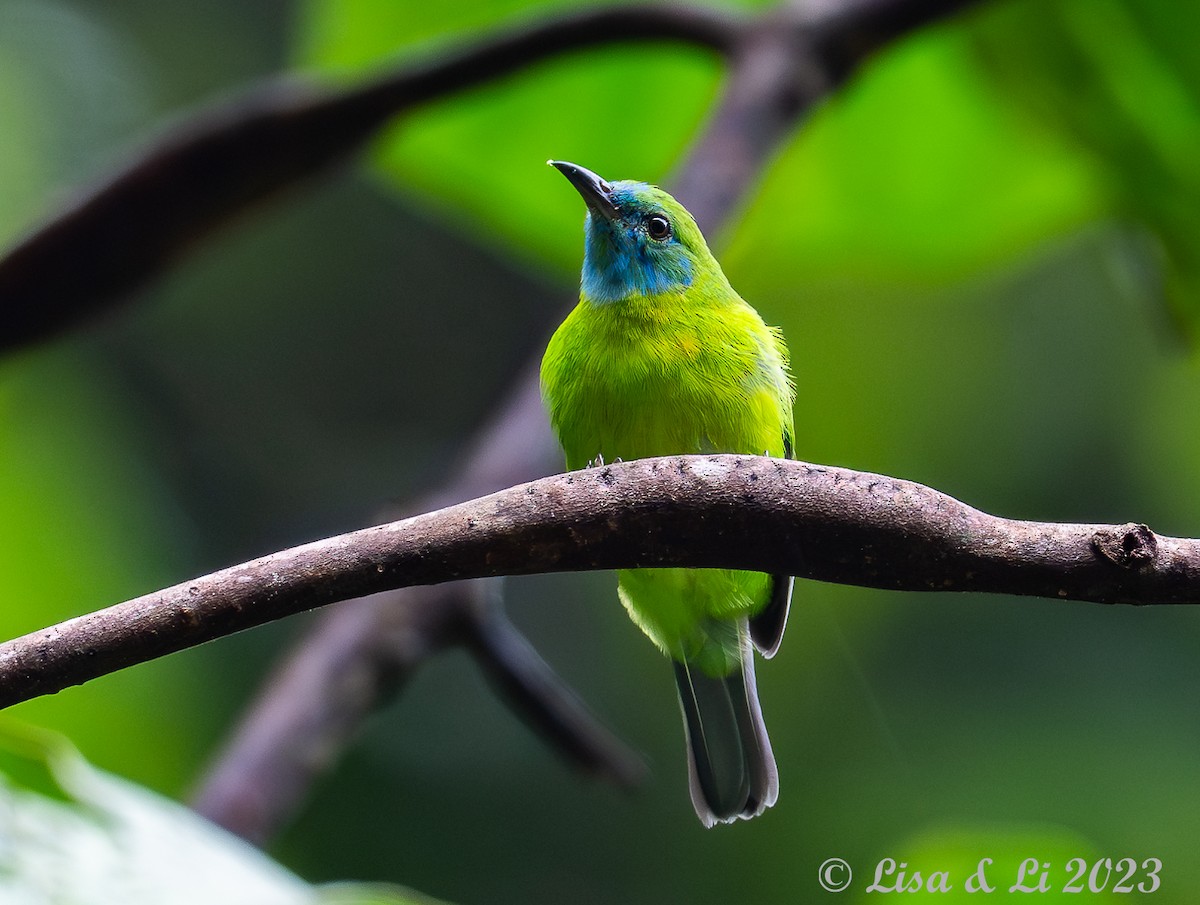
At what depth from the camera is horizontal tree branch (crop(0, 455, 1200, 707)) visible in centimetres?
139

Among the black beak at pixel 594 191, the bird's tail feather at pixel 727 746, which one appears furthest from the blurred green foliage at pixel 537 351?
the black beak at pixel 594 191

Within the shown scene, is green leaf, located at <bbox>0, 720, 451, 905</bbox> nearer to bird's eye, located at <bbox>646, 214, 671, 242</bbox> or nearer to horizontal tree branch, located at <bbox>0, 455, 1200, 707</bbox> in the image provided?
horizontal tree branch, located at <bbox>0, 455, 1200, 707</bbox>

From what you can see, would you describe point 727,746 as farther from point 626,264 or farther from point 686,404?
point 626,264

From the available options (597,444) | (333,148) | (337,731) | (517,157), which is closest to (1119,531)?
(597,444)

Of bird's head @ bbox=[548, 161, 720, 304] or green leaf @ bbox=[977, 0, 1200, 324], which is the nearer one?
bird's head @ bbox=[548, 161, 720, 304]

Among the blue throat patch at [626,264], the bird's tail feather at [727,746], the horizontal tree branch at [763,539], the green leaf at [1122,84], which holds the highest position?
the green leaf at [1122,84]

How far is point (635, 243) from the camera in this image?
3.23 meters

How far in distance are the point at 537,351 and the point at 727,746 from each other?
4.50 ft

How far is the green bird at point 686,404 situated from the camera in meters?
2.78

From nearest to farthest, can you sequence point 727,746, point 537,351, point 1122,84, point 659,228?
point 727,746
point 659,228
point 537,351
point 1122,84

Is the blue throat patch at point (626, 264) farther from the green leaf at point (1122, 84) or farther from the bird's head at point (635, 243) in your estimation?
the green leaf at point (1122, 84)

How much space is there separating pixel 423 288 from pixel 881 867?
21.9ft

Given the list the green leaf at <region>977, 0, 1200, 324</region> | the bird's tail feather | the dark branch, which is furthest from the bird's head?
the green leaf at <region>977, 0, 1200, 324</region>

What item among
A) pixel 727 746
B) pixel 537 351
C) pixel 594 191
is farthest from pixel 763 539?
pixel 537 351
